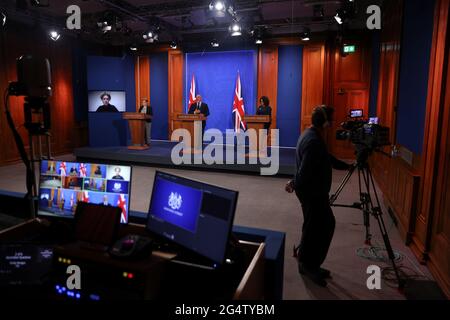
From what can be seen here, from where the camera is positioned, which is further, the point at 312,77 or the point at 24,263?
the point at 312,77

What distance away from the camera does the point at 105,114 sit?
916 centimetres

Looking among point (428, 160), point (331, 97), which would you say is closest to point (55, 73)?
point (331, 97)

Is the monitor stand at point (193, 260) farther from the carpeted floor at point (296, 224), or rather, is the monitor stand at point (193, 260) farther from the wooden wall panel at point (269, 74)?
the wooden wall panel at point (269, 74)

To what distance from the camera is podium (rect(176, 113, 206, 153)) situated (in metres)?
7.88

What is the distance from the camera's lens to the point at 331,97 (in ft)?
29.5

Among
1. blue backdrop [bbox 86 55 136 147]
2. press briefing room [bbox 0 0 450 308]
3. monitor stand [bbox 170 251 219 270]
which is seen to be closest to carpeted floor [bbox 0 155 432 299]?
press briefing room [bbox 0 0 450 308]

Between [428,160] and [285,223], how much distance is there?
5.86ft

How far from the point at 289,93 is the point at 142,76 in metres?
4.63

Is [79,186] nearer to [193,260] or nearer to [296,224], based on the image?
[193,260]

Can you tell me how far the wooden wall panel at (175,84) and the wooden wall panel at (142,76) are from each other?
83 centimetres

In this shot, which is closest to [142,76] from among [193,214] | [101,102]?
[101,102]

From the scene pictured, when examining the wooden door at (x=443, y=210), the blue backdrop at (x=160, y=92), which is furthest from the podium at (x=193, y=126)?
the wooden door at (x=443, y=210)

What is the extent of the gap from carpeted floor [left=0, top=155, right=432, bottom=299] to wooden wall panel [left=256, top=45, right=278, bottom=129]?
10.1ft
